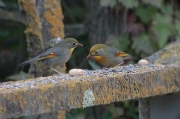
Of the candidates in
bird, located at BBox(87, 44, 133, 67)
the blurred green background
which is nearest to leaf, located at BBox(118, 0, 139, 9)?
the blurred green background

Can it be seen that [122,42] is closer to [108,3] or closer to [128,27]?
[128,27]

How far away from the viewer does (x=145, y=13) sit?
5.67 m

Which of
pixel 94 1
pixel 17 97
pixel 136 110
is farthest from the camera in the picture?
pixel 94 1

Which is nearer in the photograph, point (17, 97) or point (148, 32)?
point (17, 97)

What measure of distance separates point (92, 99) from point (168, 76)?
635 mm

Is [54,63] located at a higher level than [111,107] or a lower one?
higher

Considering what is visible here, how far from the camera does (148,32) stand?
18.9 feet

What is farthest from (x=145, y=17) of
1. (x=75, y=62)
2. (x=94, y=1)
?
(x=75, y=62)

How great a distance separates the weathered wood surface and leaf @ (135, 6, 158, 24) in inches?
106

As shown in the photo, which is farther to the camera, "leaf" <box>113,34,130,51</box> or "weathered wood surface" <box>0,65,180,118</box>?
"leaf" <box>113,34,130,51</box>

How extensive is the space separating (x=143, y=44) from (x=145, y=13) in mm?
391

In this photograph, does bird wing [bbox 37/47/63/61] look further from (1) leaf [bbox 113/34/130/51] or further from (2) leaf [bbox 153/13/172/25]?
(2) leaf [bbox 153/13/172/25]

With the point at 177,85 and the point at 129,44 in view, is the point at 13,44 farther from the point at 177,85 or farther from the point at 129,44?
the point at 177,85

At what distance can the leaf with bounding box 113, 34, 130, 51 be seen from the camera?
5.66 meters
